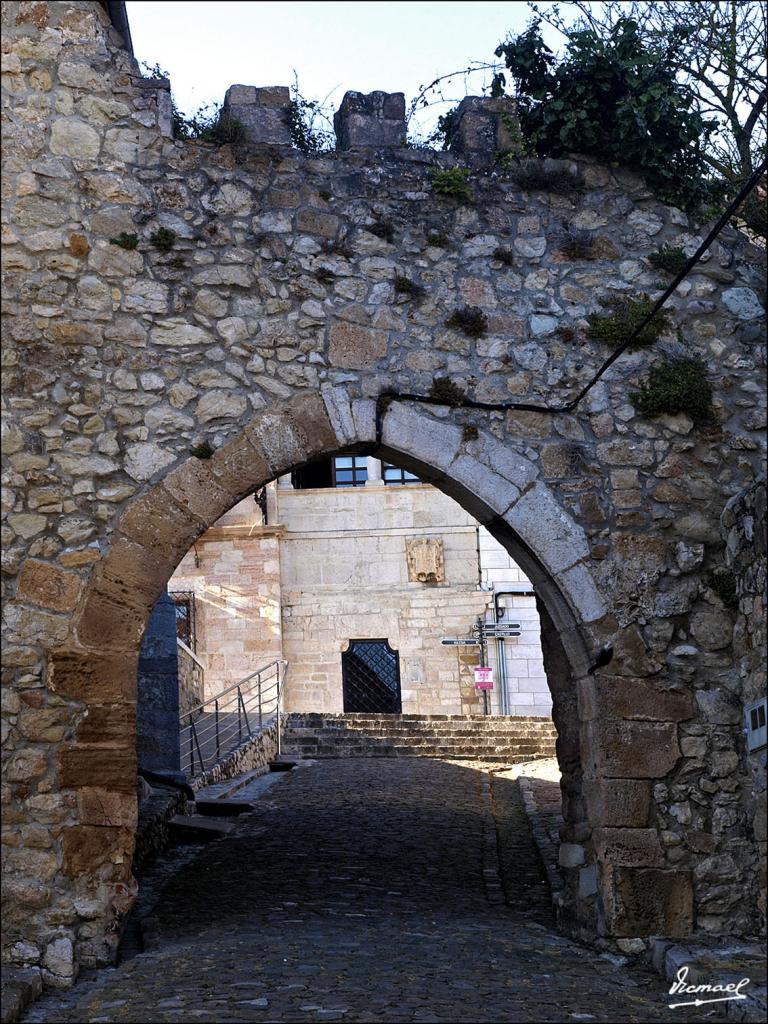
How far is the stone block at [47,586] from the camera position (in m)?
5.85

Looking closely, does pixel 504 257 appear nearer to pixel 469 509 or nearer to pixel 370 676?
pixel 469 509

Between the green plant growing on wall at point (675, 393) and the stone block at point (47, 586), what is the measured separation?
2971 mm

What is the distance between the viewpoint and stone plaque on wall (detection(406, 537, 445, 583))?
68.0 ft

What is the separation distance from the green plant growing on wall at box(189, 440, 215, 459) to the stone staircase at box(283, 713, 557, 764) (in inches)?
336

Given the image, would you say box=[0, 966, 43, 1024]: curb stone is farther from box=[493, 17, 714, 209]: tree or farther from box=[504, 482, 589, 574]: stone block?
box=[493, 17, 714, 209]: tree

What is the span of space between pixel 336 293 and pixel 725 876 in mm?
3406

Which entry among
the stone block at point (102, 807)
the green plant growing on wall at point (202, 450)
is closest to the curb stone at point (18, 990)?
the stone block at point (102, 807)

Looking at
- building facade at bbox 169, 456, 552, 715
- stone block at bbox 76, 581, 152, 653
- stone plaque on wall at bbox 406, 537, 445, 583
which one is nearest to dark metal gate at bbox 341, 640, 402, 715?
building facade at bbox 169, 456, 552, 715

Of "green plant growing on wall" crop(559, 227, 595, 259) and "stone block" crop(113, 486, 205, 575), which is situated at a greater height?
"green plant growing on wall" crop(559, 227, 595, 259)

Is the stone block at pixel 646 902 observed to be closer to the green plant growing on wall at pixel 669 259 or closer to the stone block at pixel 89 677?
the stone block at pixel 89 677

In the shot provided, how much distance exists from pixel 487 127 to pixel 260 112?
1262mm

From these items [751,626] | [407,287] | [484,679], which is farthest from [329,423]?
[484,679]

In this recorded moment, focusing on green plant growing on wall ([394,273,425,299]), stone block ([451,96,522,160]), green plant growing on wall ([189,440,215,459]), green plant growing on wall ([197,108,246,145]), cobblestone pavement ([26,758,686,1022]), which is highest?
stone block ([451,96,522,160])

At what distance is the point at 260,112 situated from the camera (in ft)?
21.8
